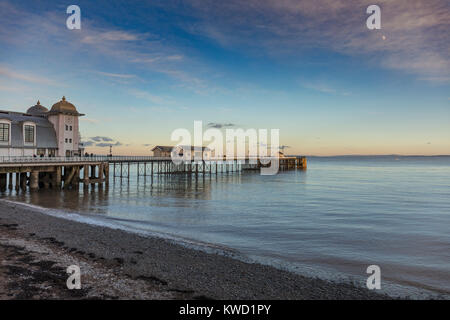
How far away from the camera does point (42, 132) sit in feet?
103

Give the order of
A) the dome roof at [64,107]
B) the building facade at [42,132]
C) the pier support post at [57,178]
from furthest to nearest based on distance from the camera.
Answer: the dome roof at [64,107], the pier support post at [57,178], the building facade at [42,132]

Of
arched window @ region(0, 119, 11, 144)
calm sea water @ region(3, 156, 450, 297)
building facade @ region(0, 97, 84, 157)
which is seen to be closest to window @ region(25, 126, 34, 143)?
building facade @ region(0, 97, 84, 157)

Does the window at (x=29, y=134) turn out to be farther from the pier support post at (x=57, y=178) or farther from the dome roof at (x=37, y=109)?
the dome roof at (x=37, y=109)

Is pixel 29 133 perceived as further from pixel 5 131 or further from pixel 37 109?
pixel 37 109

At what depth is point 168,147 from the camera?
6262 cm

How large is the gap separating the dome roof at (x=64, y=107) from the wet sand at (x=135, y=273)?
2429 cm

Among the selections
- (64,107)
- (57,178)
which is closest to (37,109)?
(64,107)

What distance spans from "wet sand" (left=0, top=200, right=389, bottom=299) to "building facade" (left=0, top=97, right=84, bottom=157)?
69.8ft

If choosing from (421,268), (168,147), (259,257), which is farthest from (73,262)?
(168,147)

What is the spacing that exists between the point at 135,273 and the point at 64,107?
3059 cm

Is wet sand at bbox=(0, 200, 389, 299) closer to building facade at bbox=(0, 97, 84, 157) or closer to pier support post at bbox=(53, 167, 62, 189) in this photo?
pier support post at bbox=(53, 167, 62, 189)

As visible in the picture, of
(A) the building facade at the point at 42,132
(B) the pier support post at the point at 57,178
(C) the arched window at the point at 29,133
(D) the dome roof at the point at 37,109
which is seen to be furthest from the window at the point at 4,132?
(D) the dome roof at the point at 37,109

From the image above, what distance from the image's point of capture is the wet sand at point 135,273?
6.97m

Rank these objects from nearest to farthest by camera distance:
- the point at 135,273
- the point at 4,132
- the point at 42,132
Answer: the point at 135,273 < the point at 4,132 < the point at 42,132
